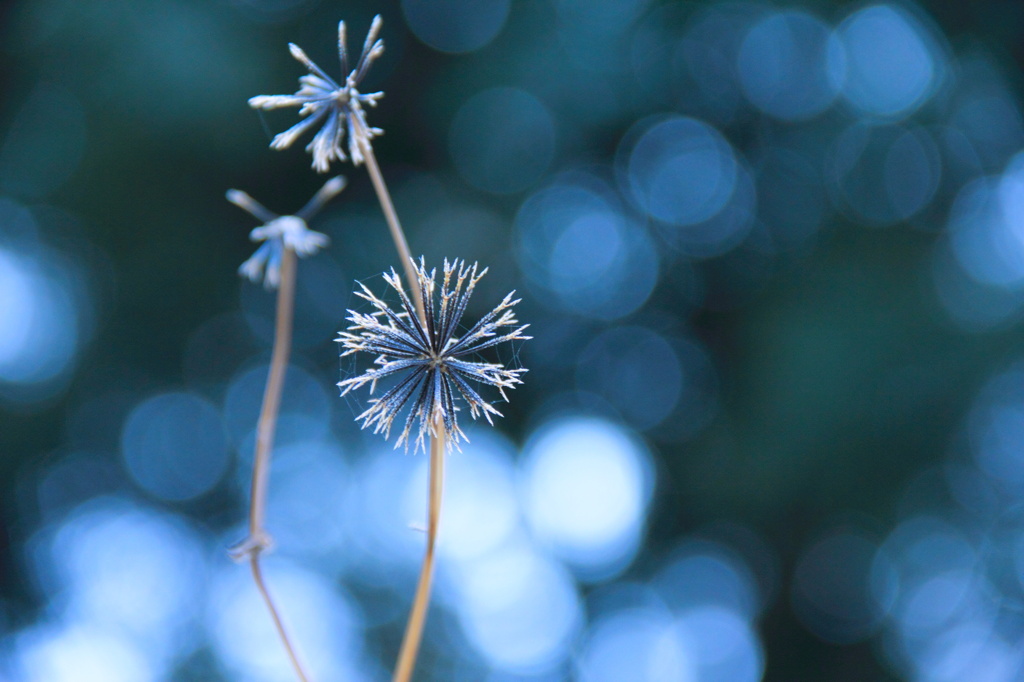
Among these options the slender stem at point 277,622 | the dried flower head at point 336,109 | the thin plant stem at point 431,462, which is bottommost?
the slender stem at point 277,622

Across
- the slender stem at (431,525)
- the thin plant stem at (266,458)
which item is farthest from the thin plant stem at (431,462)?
the thin plant stem at (266,458)

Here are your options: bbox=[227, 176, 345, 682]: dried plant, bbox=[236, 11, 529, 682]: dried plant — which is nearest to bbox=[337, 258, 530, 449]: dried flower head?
bbox=[236, 11, 529, 682]: dried plant

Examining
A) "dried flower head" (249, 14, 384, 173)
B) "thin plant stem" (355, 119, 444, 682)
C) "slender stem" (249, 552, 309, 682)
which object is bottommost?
"slender stem" (249, 552, 309, 682)

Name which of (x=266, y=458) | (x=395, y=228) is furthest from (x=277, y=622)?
(x=395, y=228)

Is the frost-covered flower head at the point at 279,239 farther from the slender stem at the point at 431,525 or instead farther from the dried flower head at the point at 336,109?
the slender stem at the point at 431,525

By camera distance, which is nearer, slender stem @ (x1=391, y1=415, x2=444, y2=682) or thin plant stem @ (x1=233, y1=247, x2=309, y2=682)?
slender stem @ (x1=391, y1=415, x2=444, y2=682)

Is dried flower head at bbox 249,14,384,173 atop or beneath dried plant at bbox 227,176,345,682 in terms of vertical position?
atop

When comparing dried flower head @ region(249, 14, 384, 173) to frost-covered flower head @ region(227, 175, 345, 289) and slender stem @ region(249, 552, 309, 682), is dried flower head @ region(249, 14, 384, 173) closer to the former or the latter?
frost-covered flower head @ region(227, 175, 345, 289)

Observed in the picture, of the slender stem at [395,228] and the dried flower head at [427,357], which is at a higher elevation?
the slender stem at [395,228]
